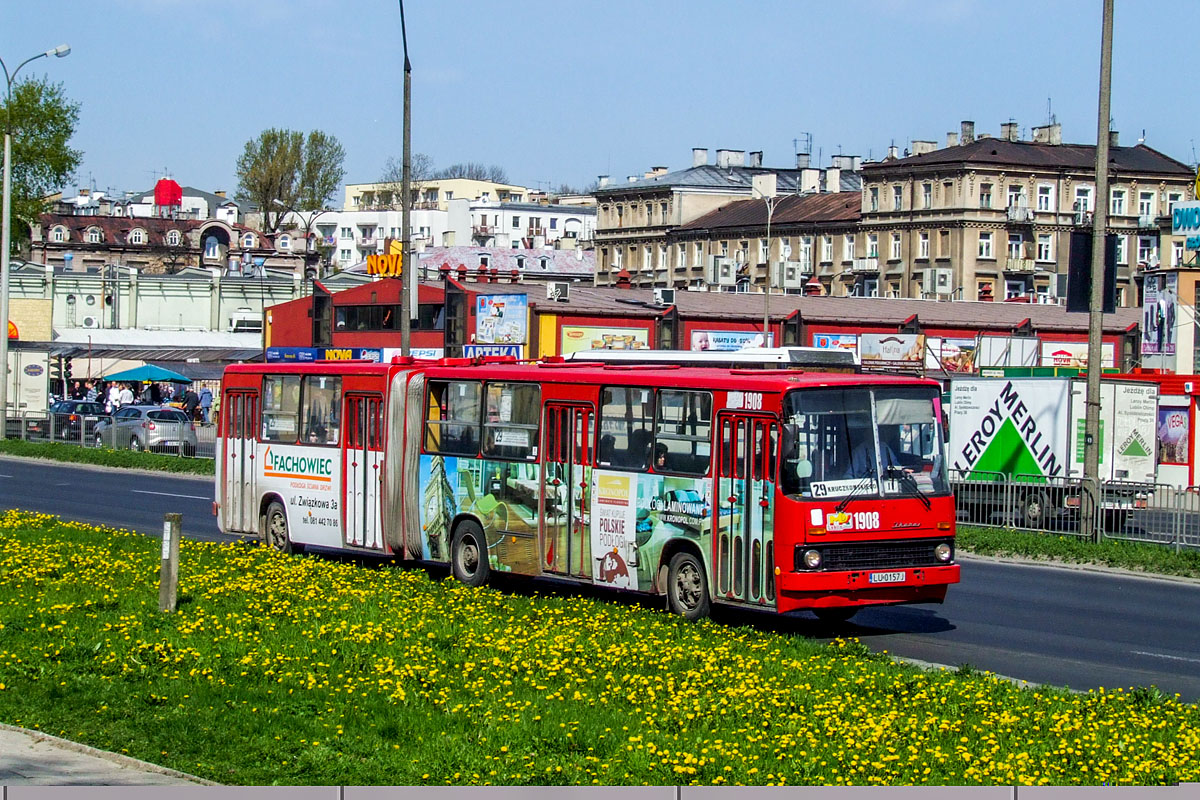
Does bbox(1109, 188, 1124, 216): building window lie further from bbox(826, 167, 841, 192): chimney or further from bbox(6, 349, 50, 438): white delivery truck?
bbox(6, 349, 50, 438): white delivery truck

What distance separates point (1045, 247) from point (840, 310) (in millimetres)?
32549

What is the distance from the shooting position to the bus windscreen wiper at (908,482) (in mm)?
15586

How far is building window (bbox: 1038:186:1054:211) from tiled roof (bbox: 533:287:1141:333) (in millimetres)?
21450

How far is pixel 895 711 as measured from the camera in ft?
35.5

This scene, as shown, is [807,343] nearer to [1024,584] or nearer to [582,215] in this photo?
[1024,584]

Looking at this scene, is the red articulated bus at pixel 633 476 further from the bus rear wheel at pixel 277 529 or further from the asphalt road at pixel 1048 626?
the asphalt road at pixel 1048 626

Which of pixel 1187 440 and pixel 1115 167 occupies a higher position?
pixel 1115 167

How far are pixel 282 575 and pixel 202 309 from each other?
2883 inches

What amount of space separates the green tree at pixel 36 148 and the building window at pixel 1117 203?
200ft

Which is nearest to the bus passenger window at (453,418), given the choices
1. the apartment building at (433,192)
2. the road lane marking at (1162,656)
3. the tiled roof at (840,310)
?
the road lane marking at (1162,656)

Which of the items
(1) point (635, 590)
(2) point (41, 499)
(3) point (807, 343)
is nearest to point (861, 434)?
(1) point (635, 590)

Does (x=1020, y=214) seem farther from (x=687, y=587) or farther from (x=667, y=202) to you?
(x=687, y=587)

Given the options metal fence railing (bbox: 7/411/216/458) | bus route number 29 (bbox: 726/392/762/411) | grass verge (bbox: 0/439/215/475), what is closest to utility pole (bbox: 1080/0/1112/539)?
bus route number 29 (bbox: 726/392/762/411)

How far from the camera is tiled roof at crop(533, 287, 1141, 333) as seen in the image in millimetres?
59969
